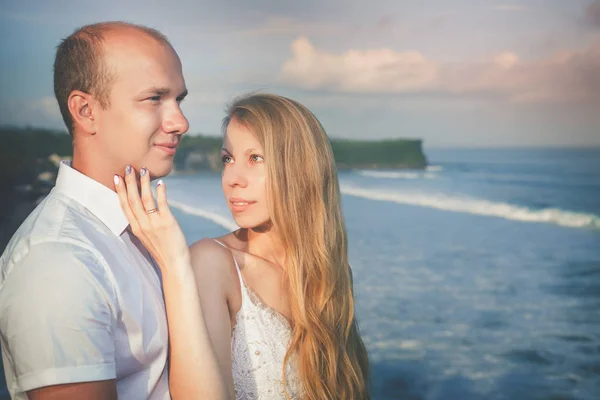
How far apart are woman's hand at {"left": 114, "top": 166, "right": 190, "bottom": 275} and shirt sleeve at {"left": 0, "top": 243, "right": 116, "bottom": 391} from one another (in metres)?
0.23

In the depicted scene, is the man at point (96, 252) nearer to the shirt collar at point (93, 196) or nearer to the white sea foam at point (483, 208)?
the shirt collar at point (93, 196)

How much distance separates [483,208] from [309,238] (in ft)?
34.5

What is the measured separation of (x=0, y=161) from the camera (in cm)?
661

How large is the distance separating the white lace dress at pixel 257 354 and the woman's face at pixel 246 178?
18 centimetres

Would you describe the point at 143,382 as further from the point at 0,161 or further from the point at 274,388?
the point at 0,161

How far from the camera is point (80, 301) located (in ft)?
4.02

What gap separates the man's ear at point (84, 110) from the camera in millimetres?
1468

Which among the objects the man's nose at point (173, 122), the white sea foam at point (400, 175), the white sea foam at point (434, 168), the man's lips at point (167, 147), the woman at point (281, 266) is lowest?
the white sea foam at point (400, 175)

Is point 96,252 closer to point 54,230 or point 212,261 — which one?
point 54,230

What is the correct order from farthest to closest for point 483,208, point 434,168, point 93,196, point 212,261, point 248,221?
point 434,168
point 483,208
point 248,221
point 212,261
point 93,196

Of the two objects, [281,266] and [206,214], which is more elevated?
[281,266]

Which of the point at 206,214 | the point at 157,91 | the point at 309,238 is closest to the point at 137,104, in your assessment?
the point at 157,91

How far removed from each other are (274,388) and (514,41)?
29.6 ft

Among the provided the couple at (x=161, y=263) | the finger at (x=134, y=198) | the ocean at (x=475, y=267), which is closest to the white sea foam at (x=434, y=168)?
the ocean at (x=475, y=267)
